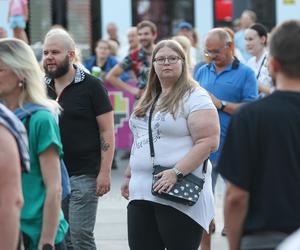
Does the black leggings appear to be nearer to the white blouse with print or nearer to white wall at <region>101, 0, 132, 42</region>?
the white blouse with print

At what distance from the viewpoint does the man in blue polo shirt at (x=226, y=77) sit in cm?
745

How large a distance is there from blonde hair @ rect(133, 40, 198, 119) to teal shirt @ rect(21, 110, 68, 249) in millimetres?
1139

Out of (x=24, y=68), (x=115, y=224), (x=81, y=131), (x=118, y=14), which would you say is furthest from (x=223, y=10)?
(x=24, y=68)

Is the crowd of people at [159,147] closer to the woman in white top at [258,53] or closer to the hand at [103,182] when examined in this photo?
the hand at [103,182]

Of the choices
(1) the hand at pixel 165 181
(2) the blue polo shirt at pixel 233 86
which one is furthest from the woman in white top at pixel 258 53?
(1) the hand at pixel 165 181

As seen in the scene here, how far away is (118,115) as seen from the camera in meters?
13.1

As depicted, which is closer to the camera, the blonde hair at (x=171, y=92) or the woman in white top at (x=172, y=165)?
the woman in white top at (x=172, y=165)

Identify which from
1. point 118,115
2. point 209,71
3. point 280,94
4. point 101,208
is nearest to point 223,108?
point 209,71

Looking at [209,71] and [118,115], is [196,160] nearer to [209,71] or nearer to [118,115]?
[209,71]

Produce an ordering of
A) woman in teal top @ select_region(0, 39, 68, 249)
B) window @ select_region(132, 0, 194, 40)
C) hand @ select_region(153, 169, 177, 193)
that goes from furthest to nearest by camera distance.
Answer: window @ select_region(132, 0, 194, 40)
hand @ select_region(153, 169, 177, 193)
woman in teal top @ select_region(0, 39, 68, 249)

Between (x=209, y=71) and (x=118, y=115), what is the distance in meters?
5.53

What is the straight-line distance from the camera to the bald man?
591 centimetres

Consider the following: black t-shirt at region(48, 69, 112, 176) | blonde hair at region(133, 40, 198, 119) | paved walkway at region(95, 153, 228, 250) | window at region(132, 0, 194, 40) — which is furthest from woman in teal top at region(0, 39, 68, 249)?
window at region(132, 0, 194, 40)

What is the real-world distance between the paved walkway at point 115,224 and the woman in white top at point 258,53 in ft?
4.58
